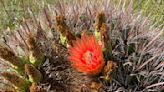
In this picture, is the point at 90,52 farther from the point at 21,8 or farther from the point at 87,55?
the point at 21,8

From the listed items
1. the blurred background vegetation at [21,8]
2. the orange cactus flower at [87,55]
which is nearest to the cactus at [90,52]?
the orange cactus flower at [87,55]

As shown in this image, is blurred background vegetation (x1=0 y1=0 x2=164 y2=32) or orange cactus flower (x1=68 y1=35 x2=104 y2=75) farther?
blurred background vegetation (x1=0 y1=0 x2=164 y2=32)

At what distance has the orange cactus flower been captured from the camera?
3.15 metres

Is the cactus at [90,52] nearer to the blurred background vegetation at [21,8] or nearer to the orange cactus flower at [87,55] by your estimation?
the orange cactus flower at [87,55]

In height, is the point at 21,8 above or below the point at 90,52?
above

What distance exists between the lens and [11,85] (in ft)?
11.2

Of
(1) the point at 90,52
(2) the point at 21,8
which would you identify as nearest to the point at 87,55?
(1) the point at 90,52

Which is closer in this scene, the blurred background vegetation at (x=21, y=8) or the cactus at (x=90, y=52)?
the cactus at (x=90, y=52)

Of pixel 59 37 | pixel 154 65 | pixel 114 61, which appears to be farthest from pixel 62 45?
pixel 154 65

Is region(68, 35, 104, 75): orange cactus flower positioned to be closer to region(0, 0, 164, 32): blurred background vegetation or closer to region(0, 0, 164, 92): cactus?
region(0, 0, 164, 92): cactus

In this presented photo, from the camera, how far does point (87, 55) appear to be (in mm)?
3174

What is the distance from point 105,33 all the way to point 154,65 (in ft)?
1.41

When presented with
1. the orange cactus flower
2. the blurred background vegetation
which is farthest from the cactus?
the blurred background vegetation

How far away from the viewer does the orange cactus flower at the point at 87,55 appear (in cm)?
315
